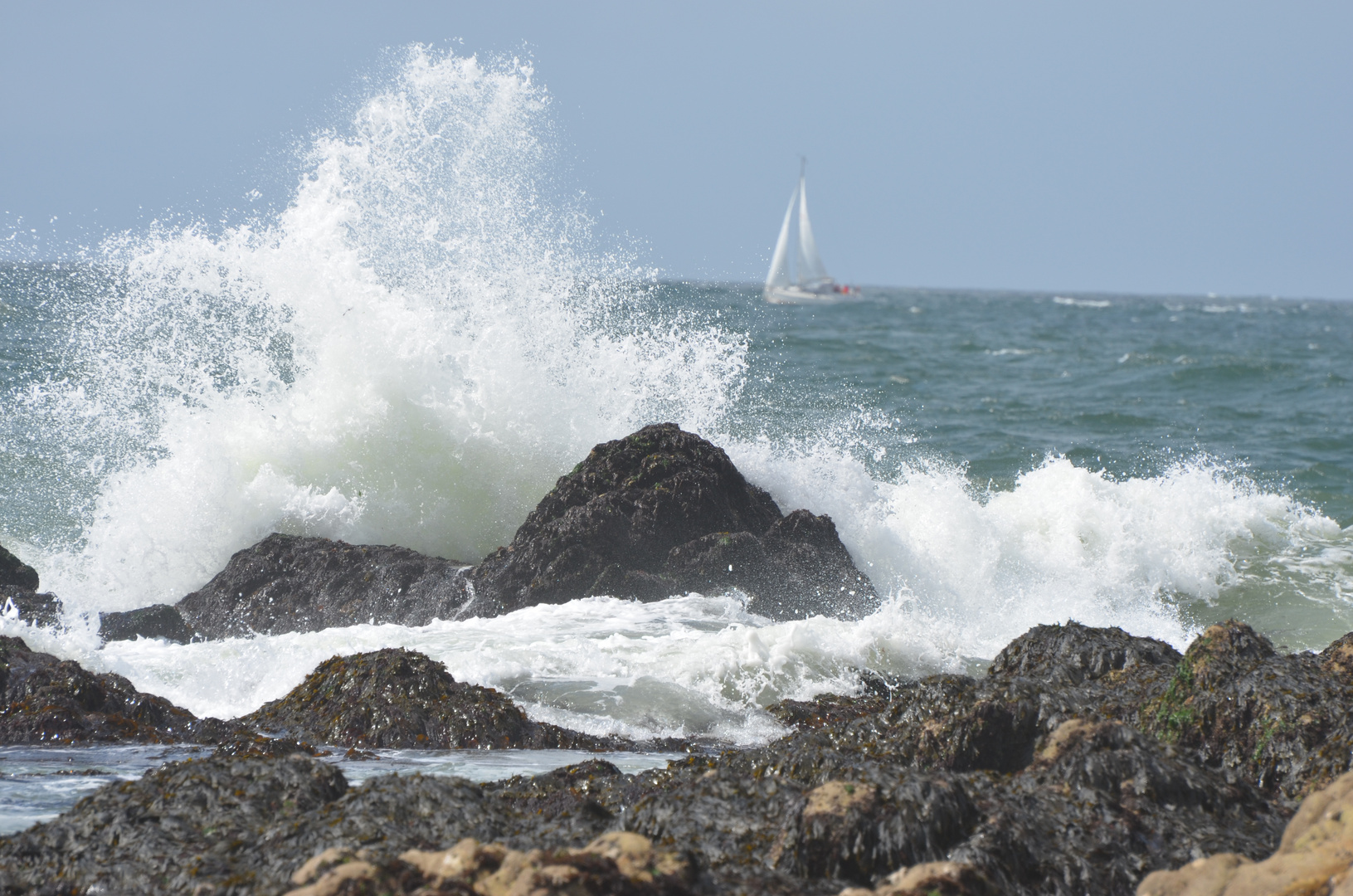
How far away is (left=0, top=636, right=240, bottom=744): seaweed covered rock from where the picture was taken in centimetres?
464

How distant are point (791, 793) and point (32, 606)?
636 cm

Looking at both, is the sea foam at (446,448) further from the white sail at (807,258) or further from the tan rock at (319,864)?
the white sail at (807,258)

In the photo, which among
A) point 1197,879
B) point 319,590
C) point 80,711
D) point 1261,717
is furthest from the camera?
point 319,590

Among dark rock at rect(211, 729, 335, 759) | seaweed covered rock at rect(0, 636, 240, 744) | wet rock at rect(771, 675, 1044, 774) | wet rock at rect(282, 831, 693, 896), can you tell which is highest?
wet rock at rect(282, 831, 693, 896)

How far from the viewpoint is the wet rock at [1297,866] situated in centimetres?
238

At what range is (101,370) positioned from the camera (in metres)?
11.1

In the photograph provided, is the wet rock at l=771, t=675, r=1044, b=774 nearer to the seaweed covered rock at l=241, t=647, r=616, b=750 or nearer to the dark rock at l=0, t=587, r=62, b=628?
the seaweed covered rock at l=241, t=647, r=616, b=750

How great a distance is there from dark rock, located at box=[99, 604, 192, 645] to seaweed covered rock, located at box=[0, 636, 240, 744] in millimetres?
2259

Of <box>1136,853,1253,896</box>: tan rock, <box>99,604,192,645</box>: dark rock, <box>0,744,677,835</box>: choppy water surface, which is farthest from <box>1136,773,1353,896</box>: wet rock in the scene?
<box>99,604,192,645</box>: dark rock

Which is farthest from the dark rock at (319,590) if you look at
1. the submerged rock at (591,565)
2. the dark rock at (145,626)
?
the dark rock at (145,626)

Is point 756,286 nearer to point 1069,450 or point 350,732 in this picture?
point 1069,450

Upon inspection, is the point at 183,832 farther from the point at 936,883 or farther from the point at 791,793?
the point at 936,883

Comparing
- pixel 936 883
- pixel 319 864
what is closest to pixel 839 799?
pixel 936 883

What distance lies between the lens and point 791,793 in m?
3.10
